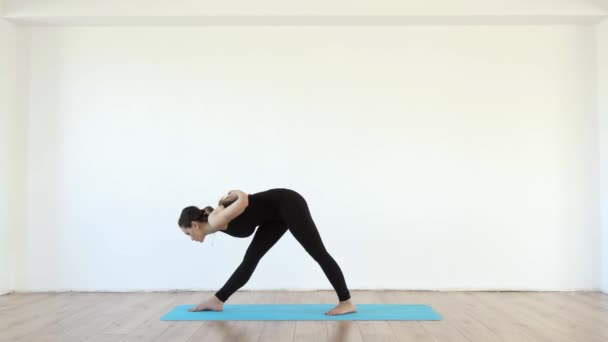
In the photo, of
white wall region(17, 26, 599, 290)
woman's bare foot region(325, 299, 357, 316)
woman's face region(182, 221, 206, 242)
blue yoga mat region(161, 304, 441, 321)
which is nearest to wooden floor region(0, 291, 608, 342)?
blue yoga mat region(161, 304, 441, 321)

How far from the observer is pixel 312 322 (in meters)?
3.00

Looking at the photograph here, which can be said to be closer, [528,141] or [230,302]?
[230,302]

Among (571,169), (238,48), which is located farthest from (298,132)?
(571,169)

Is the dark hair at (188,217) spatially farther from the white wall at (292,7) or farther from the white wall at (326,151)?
the white wall at (292,7)

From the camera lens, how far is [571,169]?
446 cm

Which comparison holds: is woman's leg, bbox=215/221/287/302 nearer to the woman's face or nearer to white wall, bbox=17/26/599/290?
the woman's face

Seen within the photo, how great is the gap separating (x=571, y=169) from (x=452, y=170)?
1.05 meters

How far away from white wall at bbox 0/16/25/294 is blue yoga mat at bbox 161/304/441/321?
1876mm

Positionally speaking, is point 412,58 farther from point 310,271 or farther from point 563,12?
point 310,271

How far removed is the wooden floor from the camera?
2.66 m

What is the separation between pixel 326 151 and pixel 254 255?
1.49 m

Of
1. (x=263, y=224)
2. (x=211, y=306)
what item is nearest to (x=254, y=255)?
(x=263, y=224)

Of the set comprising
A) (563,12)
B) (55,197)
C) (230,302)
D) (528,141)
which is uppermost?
(563,12)

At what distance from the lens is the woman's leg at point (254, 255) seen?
10.8 feet
